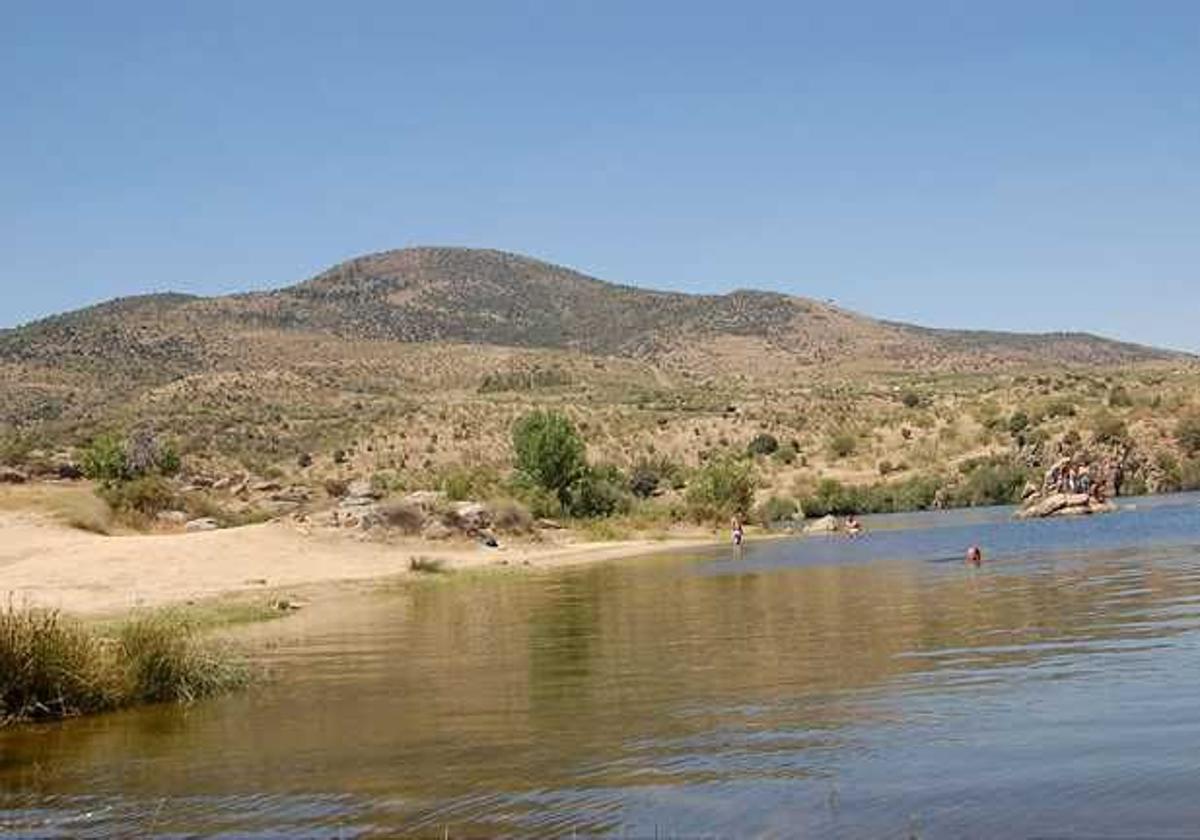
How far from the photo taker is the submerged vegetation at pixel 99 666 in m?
18.1

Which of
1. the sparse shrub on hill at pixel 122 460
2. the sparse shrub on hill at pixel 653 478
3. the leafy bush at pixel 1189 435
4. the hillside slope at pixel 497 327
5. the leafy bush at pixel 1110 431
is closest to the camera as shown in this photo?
the sparse shrub on hill at pixel 122 460

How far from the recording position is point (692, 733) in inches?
597

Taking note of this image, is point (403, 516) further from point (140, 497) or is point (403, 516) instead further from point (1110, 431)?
point (1110, 431)

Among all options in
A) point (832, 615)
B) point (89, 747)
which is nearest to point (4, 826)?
point (89, 747)

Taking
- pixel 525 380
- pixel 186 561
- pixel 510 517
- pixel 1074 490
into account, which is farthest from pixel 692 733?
pixel 525 380

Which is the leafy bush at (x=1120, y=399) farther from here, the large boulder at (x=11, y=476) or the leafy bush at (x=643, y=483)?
the large boulder at (x=11, y=476)

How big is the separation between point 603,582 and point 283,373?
97.4 meters

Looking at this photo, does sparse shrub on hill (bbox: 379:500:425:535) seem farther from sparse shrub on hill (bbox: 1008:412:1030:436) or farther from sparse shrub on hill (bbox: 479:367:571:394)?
sparse shrub on hill (bbox: 479:367:571:394)

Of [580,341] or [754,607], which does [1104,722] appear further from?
[580,341]

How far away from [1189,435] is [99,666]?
79962mm

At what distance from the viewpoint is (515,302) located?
191500mm

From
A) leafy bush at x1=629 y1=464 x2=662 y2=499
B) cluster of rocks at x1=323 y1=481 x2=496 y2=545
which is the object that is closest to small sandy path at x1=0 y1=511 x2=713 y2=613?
cluster of rocks at x1=323 y1=481 x2=496 y2=545

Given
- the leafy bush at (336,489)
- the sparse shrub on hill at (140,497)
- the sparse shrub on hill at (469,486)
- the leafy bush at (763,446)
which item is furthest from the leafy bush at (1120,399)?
the sparse shrub on hill at (140,497)

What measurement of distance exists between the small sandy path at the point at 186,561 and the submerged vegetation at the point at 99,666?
12.2 m
